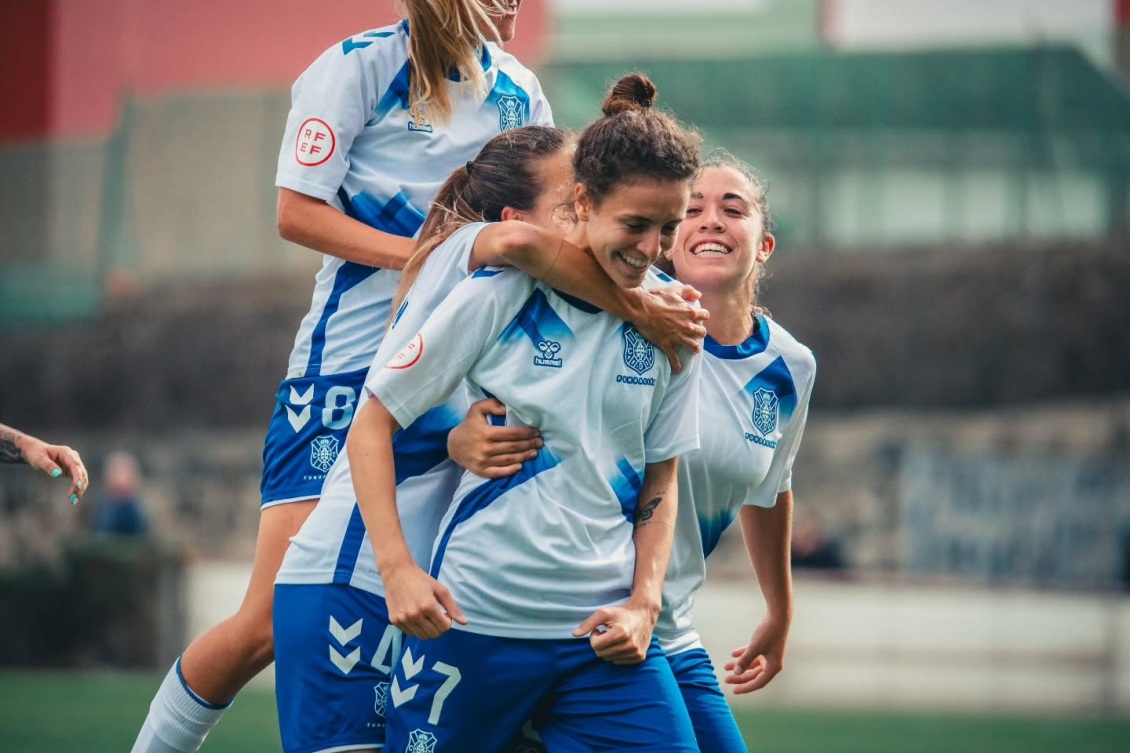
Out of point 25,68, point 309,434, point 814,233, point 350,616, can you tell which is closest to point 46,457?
point 309,434

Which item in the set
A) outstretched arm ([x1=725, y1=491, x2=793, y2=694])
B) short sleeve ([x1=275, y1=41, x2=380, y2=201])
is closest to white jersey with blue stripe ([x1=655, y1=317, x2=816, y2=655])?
outstretched arm ([x1=725, y1=491, x2=793, y2=694])

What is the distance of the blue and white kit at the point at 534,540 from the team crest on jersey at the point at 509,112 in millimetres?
770

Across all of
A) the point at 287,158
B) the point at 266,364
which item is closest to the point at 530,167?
the point at 287,158

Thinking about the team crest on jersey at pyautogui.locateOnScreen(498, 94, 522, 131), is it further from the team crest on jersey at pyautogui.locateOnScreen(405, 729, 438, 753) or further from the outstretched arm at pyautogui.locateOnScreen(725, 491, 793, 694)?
the team crest on jersey at pyautogui.locateOnScreen(405, 729, 438, 753)

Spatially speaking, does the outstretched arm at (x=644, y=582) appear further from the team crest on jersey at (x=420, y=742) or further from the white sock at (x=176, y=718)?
the white sock at (x=176, y=718)

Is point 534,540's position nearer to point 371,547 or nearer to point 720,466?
point 371,547

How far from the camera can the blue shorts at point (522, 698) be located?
9.36ft

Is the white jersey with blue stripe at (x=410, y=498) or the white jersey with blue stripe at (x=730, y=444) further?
the white jersey with blue stripe at (x=730, y=444)

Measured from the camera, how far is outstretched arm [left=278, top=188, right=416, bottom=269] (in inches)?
134

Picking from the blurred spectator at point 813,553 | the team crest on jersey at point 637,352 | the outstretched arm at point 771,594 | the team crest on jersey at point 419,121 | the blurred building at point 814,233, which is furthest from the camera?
the blurred building at point 814,233

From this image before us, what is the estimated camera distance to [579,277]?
9.55 feet

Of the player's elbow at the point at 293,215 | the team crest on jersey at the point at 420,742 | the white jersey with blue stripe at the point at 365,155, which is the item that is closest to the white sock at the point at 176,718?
the white jersey with blue stripe at the point at 365,155

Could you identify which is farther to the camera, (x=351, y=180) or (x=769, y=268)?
(x=769, y=268)

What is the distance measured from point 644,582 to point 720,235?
97 centimetres
